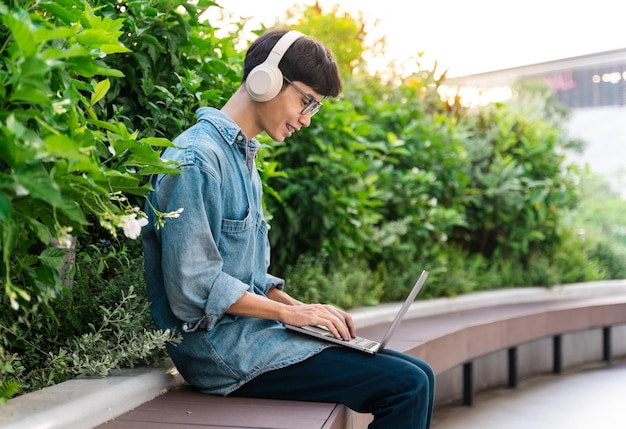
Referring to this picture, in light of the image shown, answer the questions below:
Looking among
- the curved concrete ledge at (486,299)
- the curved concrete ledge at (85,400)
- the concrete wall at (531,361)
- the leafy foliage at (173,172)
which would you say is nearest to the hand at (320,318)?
the leafy foliage at (173,172)

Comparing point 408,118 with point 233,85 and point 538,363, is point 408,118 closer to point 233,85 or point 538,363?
point 538,363

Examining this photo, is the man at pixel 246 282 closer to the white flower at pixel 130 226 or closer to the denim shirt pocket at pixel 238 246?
the denim shirt pocket at pixel 238 246

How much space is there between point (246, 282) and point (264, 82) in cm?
61

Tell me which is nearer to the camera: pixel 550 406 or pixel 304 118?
pixel 304 118

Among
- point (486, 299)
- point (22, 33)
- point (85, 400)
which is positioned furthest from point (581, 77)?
point (22, 33)

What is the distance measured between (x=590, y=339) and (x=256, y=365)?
4.76 m

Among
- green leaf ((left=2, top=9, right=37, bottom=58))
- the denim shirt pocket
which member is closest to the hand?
the denim shirt pocket

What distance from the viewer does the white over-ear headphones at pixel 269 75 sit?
93.0 inches

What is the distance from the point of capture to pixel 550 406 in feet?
15.4

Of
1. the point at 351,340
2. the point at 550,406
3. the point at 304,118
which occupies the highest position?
the point at 304,118

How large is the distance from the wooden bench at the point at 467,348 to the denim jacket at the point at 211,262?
0.13 metres

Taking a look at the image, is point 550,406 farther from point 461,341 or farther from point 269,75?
point 269,75

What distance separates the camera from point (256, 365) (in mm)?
2324

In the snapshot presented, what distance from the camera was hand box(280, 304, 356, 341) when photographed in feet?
7.50
